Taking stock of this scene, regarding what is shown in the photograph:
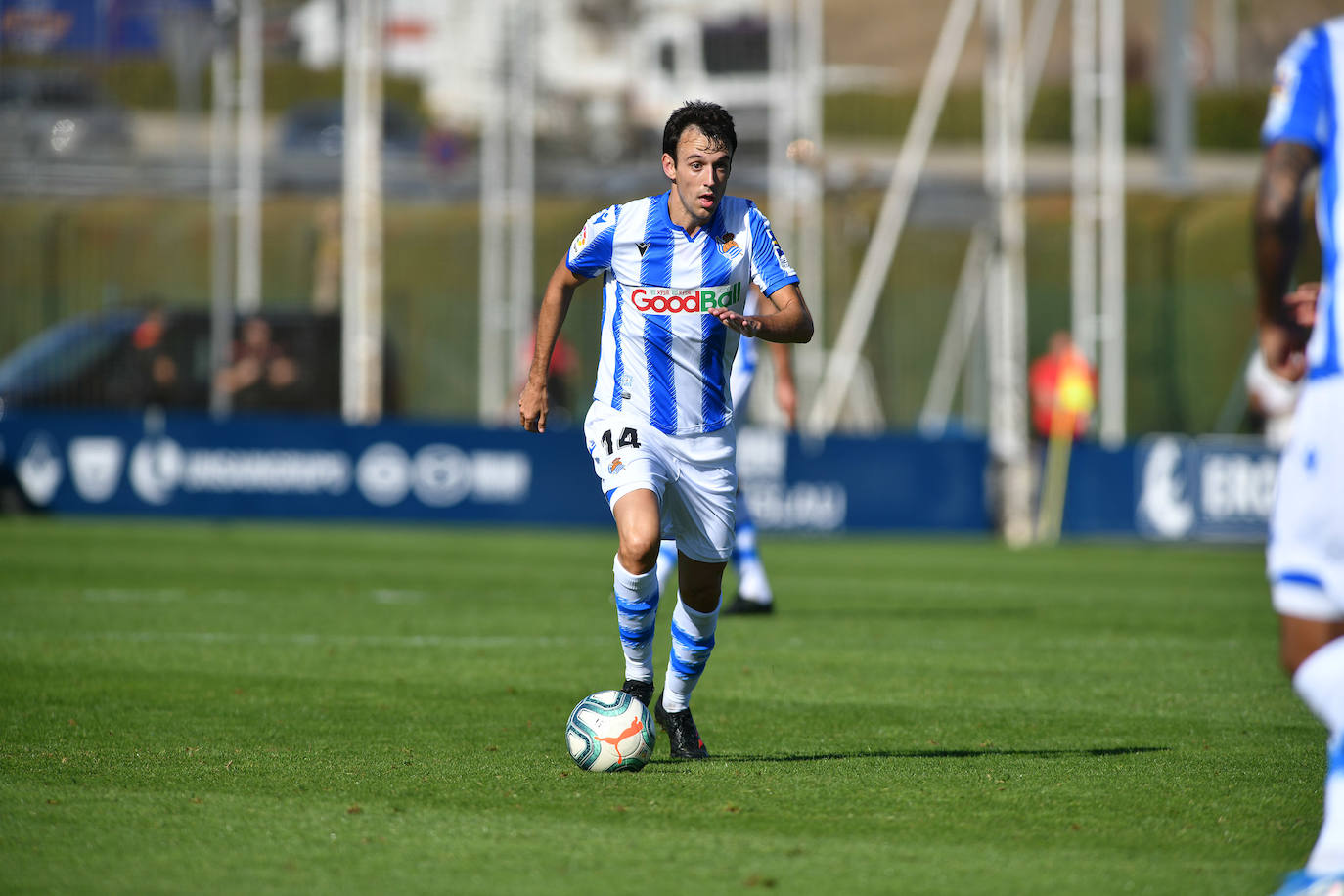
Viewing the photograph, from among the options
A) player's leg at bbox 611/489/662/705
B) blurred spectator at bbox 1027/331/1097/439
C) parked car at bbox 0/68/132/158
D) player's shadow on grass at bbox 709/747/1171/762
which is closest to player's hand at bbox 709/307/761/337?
player's leg at bbox 611/489/662/705

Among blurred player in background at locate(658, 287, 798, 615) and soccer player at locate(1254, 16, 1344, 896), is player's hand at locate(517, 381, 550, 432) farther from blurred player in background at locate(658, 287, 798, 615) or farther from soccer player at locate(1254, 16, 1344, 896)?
blurred player in background at locate(658, 287, 798, 615)

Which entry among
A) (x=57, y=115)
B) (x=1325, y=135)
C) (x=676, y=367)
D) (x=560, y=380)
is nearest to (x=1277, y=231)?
(x=1325, y=135)

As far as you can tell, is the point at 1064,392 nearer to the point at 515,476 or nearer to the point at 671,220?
the point at 515,476

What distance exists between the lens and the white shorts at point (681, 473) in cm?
670

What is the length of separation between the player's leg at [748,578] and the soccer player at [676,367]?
489cm

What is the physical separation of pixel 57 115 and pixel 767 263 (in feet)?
62.5

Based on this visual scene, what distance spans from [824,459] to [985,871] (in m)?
17.0

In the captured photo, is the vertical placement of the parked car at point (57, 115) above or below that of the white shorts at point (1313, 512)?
above

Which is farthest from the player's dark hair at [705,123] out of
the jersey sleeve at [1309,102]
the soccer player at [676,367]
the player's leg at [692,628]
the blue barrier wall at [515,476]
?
the blue barrier wall at [515,476]

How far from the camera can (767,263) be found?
6781mm

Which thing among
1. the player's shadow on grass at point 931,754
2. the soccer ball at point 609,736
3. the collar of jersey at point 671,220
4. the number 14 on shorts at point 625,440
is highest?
the collar of jersey at point 671,220

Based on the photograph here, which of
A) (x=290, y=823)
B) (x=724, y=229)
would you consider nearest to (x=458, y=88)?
(x=724, y=229)

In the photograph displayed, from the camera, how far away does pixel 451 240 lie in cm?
2627

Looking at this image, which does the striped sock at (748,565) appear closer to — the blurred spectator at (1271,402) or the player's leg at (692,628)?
the player's leg at (692,628)
